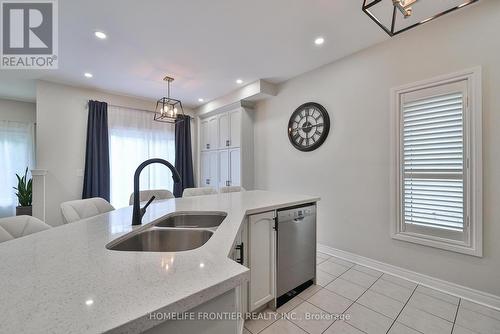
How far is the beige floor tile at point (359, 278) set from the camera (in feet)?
6.93

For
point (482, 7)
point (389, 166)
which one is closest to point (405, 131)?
point (389, 166)

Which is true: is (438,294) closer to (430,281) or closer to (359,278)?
(430,281)

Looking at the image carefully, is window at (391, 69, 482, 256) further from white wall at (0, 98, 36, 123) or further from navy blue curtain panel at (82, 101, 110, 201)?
white wall at (0, 98, 36, 123)

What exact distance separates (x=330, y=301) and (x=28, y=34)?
4.13 metres

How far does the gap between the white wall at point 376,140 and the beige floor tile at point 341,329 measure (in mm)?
1165

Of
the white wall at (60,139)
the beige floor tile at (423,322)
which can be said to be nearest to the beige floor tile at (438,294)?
the beige floor tile at (423,322)

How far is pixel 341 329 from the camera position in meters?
1.51

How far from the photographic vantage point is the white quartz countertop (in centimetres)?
42

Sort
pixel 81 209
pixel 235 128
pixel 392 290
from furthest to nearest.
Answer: pixel 235 128, pixel 392 290, pixel 81 209

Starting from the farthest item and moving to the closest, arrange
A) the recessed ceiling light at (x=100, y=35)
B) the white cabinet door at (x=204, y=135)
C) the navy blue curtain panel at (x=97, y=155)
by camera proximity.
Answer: the white cabinet door at (x=204, y=135) → the navy blue curtain panel at (x=97, y=155) → the recessed ceiling light at (x=100, y=35)

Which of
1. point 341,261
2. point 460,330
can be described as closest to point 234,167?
point 341,261

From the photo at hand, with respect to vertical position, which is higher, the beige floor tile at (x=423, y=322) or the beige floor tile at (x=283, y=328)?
the beige floor tile at (x=423, y=322)

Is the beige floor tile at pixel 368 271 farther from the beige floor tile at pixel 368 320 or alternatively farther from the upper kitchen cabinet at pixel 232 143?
the upper kitchen cabinet at pixel 232 143

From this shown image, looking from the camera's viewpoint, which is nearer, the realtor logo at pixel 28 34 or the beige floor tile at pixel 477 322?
the beige floor tile at pixel 477 322
